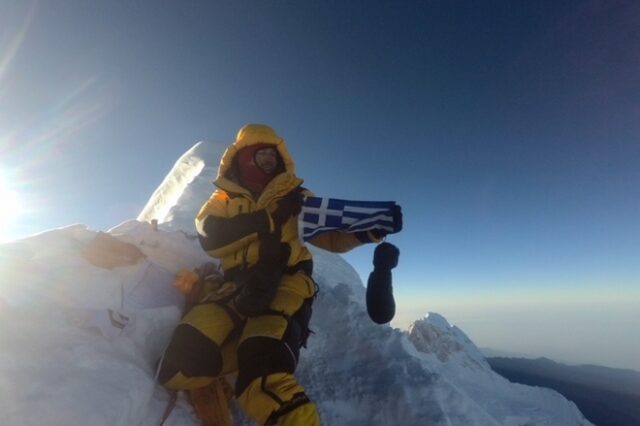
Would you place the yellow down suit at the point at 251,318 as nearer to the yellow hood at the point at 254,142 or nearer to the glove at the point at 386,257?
the yellow hood at the point at 254,142

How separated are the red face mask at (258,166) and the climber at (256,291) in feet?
0.04

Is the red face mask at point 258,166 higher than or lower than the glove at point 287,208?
higher

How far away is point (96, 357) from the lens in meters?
3.29

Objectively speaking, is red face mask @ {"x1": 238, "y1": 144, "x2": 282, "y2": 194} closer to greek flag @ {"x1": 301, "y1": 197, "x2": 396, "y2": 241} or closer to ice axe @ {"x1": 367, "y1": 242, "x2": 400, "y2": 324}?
greek flag @ {"x1": 301, "y1": 197, "x2": 396, "y2": 241}

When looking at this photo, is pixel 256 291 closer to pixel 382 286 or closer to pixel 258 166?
Result: pixel 382 286

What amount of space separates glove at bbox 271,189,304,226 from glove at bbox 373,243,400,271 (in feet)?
3.65

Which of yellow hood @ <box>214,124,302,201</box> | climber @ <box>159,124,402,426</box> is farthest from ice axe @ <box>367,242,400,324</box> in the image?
yellow hood @ <box>214,124,302,201</box>

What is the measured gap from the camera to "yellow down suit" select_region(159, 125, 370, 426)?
133 inches

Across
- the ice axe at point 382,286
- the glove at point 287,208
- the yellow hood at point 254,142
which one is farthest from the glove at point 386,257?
the yellow hood at point 254,142

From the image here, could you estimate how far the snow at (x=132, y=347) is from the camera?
279 centimetres

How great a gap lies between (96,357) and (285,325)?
1676mm

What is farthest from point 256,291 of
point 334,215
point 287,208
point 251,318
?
point 334,215

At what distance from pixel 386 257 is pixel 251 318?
1610 mm

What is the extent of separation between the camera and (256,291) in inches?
159
